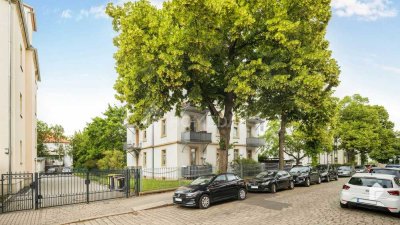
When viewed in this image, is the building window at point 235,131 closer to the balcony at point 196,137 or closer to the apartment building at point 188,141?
the apartment building at point 188,141

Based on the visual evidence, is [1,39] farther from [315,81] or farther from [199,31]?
[315,81]

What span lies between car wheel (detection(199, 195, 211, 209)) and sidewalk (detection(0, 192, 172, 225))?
2066 mm

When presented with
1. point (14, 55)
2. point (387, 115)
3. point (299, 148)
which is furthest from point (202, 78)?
point (387, 115)

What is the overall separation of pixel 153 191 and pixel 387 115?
55.5m

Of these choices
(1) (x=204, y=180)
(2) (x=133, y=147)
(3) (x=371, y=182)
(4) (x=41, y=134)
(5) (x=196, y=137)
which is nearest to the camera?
(3) (x=371, y=182)

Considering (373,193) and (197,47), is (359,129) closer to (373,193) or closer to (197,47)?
(373,193)

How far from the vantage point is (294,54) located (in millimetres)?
17453

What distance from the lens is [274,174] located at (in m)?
19.8

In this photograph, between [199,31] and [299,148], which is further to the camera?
[299,148]

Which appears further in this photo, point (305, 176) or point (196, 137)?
point (196, 137)

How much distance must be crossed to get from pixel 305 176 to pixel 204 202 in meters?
11.7

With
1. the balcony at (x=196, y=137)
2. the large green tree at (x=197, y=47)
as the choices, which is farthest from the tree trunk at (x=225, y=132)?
the balcony at (x=196, y=137)

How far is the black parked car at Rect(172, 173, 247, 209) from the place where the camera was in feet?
45.3

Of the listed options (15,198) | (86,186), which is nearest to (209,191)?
(86,186)
